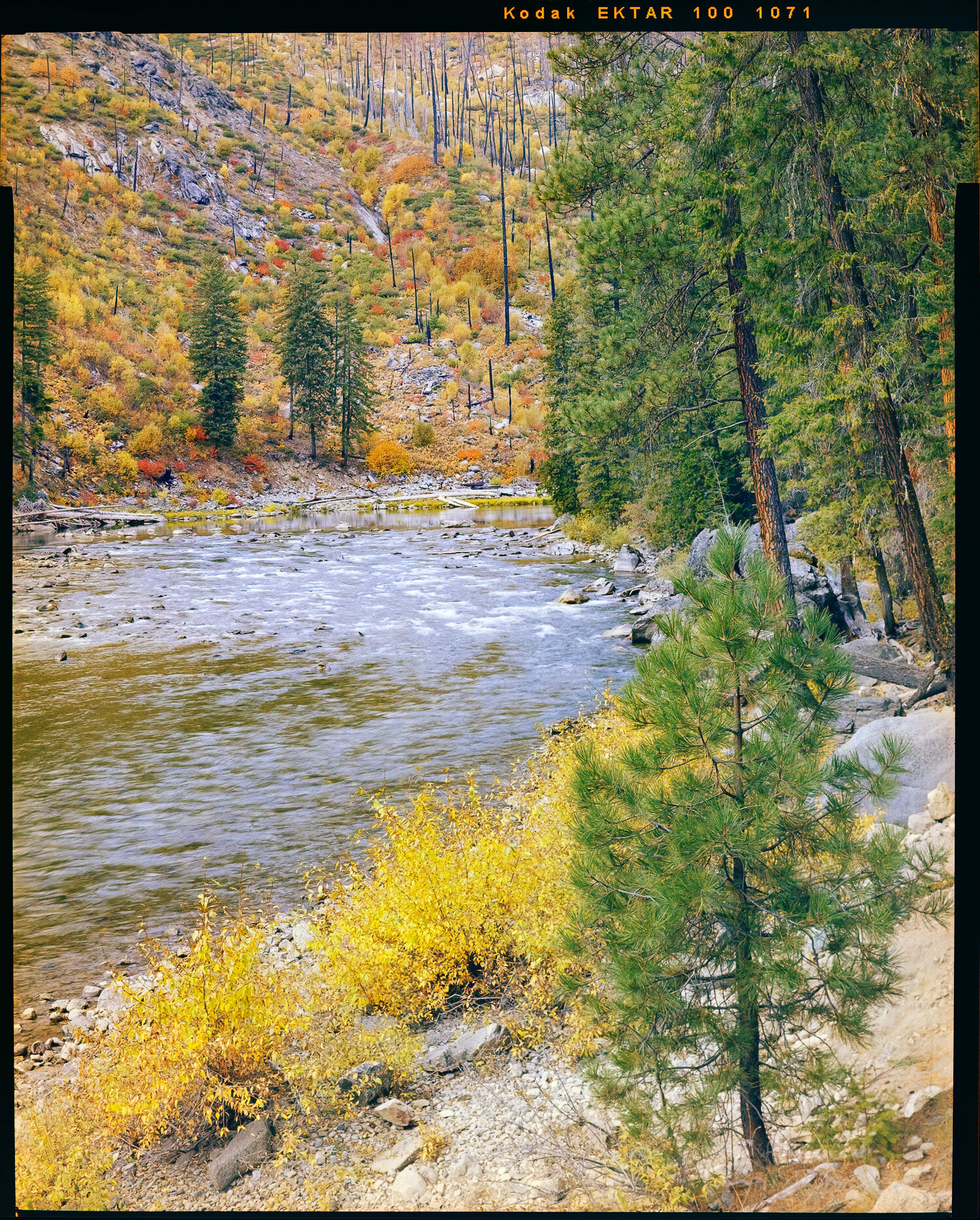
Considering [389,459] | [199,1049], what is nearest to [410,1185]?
[199,1049]

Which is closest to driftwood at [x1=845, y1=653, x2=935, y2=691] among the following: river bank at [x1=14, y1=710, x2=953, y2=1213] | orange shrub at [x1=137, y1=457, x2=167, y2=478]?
river bank at [x1=14, y1=710, x2=953, y2=1213]

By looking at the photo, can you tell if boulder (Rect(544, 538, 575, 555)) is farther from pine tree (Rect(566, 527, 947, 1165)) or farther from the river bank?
pine tree (Rect(566, 527, 947, 1165))

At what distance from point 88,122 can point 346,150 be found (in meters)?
6.55

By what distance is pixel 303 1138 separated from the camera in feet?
7.47

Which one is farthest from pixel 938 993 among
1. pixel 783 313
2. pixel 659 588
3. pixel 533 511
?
pixel 533 511

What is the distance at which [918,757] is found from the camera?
2.63m

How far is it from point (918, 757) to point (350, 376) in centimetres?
1838

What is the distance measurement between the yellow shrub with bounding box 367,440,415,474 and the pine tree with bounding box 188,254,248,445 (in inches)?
157

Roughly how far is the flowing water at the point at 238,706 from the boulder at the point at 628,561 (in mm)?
314

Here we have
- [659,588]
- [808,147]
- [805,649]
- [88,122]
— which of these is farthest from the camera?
[88,122]

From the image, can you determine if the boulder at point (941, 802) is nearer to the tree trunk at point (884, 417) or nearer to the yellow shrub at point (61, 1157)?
the tree trunk at point (884, 417)

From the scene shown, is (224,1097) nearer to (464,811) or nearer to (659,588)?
(464,811)

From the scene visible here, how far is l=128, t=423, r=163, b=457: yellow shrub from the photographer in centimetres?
1630

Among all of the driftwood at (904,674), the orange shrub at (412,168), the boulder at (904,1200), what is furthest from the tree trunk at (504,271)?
the boulder at (904,1200)
